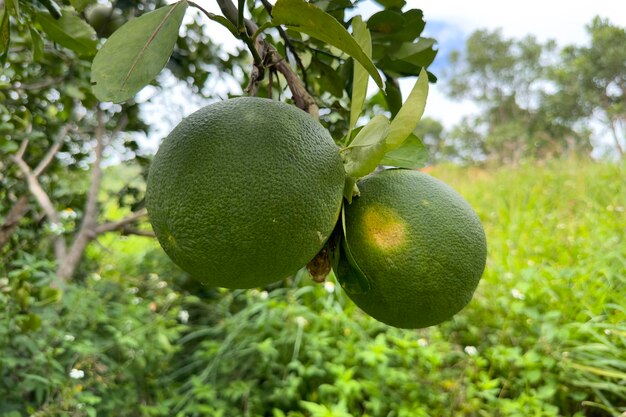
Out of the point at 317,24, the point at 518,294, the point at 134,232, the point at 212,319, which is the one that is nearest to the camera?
the point at 317,24

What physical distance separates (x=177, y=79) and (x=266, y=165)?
1.37m

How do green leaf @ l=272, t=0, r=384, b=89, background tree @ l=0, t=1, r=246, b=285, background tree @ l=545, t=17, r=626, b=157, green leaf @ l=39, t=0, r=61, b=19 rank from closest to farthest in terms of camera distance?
1. green leaf @ l=272, t=0, r=384, b=89
2. green leaf @ l=39, t=0, r=61, b=19
3. background tree @ l=0, t=1, r=246, b=285
4. background tree @ l=545, t=17, r=626, b=157

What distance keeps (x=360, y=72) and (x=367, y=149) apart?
104 mm

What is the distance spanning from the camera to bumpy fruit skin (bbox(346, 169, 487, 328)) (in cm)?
55

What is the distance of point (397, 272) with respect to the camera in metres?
0.55

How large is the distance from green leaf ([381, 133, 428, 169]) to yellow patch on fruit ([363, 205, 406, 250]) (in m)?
0.07

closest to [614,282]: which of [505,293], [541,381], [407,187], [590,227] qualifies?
[505,293]

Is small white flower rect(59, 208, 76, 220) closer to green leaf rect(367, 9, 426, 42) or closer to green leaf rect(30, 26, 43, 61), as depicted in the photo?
green leaf rect(30, 26, 43, 61)

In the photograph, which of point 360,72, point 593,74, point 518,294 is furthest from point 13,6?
point 593,74

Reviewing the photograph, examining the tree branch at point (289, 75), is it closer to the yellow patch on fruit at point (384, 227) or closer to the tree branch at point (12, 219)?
the yellow patch on fruit at point (384, 227)

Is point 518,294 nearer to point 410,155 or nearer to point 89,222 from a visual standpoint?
point 410,155

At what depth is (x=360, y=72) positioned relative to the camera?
53cm

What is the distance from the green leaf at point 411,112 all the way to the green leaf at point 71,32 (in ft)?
1.56

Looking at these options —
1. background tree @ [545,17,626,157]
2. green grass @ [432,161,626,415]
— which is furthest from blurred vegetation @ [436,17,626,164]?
green grass @ [432,161,626,415]
